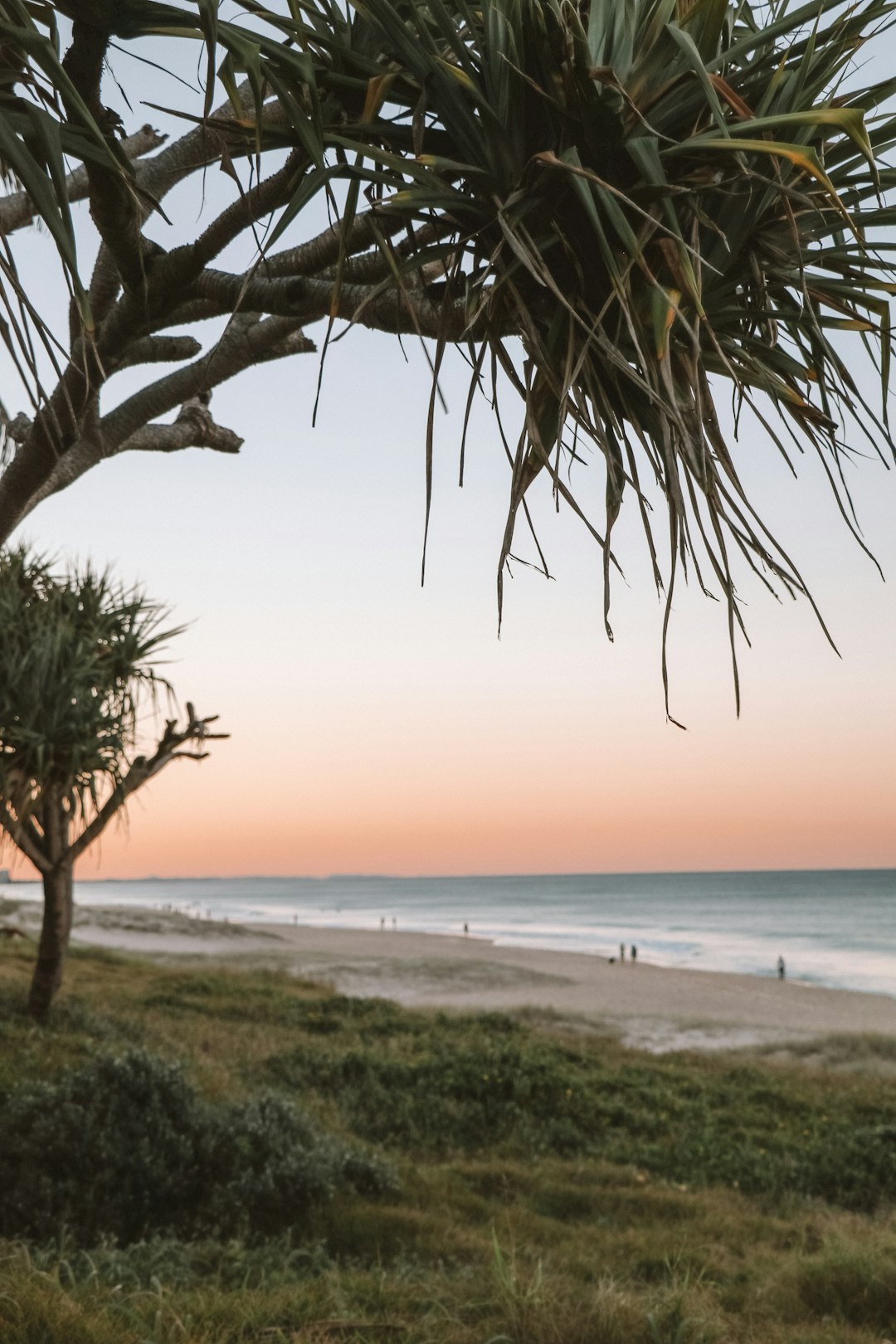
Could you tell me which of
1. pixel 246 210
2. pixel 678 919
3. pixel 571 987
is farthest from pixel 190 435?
pixel 678 919

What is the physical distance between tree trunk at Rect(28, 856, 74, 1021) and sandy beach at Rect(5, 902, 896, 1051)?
12.8 meters

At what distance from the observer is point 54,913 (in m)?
11.9

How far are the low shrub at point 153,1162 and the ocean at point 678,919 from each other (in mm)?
35300

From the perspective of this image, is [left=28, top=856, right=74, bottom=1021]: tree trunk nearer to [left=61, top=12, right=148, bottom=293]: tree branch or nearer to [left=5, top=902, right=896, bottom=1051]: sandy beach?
[left=61, top=12, right=148, bottom=293]: tree branch

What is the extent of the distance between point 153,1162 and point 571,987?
2843 cm

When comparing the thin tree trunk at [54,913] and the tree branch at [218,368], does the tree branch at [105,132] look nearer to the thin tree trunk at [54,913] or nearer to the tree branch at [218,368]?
the tree branch at [218,368]

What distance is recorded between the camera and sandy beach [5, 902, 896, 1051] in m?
23.7

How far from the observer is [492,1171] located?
8648 millimetres

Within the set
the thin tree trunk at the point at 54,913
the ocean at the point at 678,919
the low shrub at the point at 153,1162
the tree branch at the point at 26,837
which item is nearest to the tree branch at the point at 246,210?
the low shrub at the point at 153,1162

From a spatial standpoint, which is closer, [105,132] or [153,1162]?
[105,132]

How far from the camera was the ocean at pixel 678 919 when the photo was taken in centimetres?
5091

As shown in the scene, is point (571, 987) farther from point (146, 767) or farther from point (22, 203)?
point (22, 203)

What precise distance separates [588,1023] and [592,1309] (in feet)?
62.7

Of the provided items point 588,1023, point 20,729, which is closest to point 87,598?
point 20,729
